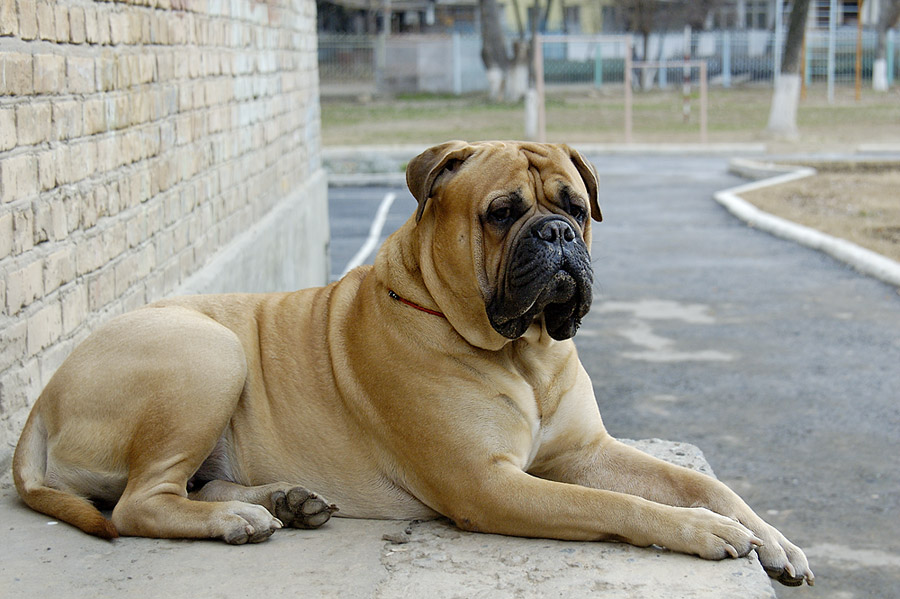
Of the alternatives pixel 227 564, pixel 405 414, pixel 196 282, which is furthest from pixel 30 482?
pixel 196 282

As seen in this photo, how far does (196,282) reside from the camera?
20.8 ft

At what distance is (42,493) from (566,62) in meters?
45.0

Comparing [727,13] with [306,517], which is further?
[727,13]

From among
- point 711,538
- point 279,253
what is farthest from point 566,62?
point 711,538

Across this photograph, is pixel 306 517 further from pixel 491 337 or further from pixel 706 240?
pixel 706 240

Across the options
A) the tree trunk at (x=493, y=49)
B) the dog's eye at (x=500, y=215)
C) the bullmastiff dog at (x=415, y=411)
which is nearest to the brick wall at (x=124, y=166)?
→ the bullmastiff dog at (x=415, y=411)

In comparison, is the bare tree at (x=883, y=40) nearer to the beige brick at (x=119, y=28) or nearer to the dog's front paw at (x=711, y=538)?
the beige brick at (x=119, y=28)

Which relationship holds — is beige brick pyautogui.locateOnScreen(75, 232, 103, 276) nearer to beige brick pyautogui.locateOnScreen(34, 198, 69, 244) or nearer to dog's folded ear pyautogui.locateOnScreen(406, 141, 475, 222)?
beige brick pyautogui.locateOnScreen(34, 198, 69, 244)

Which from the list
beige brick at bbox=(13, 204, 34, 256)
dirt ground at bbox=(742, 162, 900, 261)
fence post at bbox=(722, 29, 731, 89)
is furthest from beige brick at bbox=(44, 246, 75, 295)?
fence post at bbox=(722, 29, 731, 89)

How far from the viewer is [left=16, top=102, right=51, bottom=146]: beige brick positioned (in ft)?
13.0

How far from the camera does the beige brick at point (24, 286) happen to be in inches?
152

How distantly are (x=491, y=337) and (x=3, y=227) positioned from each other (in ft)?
5.97

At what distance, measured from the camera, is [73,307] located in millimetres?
4520

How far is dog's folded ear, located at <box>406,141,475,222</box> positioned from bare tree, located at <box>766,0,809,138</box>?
2189 cm
